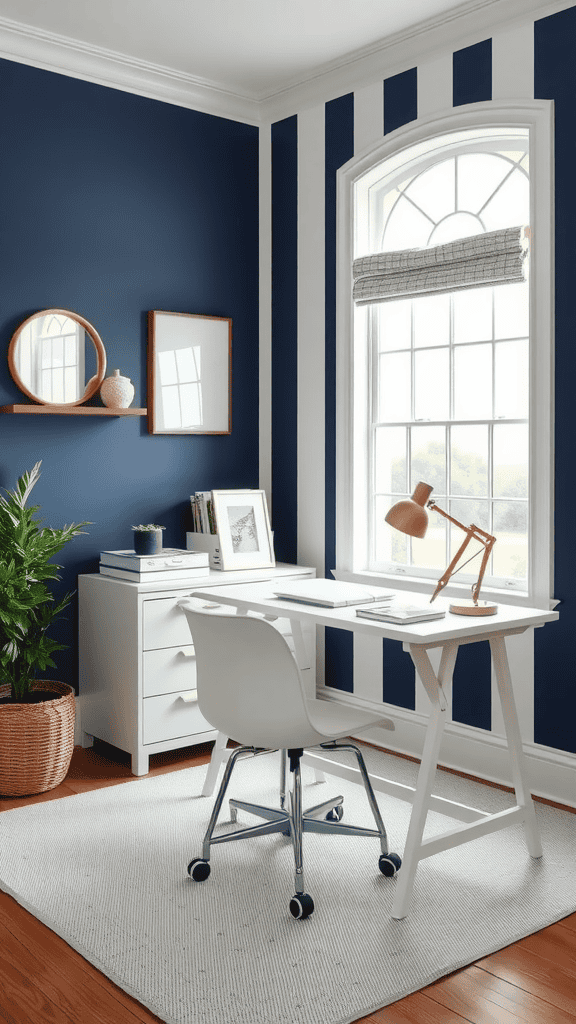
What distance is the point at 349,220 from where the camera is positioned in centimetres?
422

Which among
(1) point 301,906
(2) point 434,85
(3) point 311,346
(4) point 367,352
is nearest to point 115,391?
(3) point 311,346

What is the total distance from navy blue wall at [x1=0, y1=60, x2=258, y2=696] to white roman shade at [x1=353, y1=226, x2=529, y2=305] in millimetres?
851

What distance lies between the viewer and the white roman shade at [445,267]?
11.5 ft

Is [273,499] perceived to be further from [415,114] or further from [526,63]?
[526,63]

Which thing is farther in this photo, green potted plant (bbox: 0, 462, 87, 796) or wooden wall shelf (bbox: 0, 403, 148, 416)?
wooden wall shelf (bbox: 0, 403, 148, 416)

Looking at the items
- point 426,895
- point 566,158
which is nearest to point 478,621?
point 426,895

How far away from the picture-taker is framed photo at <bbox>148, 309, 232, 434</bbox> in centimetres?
430

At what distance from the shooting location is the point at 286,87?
4.42m

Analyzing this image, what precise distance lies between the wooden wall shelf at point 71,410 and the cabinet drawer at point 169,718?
49.4 inches

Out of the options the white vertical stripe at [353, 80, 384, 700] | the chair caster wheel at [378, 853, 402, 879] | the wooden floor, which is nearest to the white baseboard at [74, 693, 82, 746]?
the white vertical stripe at [353, 80, 384, 700]

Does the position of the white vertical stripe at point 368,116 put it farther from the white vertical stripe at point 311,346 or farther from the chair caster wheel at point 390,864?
the chair caster wheel at point 390,864

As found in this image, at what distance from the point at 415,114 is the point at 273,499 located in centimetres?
196

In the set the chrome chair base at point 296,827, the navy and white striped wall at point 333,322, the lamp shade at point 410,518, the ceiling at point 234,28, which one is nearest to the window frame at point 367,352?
the navy and white striped wall at point 333,322

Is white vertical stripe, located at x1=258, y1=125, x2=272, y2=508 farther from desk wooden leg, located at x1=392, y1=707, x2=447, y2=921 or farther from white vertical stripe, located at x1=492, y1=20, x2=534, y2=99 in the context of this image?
desk wooden leg, located at x1=392, y1=707, x2=447, y2=921
